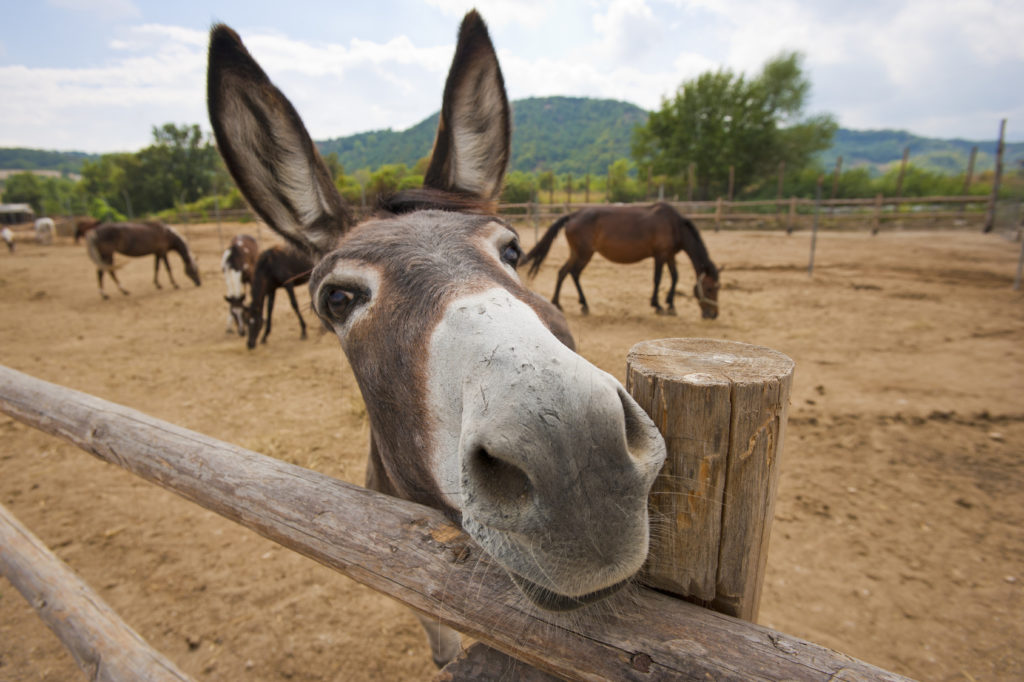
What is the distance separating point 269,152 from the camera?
2057mm

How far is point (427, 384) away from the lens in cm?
124

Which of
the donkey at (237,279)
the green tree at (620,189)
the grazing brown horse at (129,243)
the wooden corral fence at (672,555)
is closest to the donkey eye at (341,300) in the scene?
the wooden corral fence at (672,555)

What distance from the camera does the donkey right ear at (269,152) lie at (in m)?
1.88

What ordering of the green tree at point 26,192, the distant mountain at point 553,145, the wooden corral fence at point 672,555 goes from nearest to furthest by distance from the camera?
the wooden corral fence at point 672,555, the distant mountain at point 553,145, the green tree at point 26,192

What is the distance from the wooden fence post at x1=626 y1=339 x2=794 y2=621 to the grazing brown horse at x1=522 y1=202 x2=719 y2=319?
7.95 m

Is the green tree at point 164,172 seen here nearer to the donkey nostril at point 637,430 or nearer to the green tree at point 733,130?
the green tree at point 733,130

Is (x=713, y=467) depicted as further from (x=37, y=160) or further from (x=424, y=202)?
(x=37, y=160)

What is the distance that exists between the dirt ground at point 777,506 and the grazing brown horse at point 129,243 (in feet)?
14.8

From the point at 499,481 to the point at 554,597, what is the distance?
0.96 ft

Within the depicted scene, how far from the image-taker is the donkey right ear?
188 centimetres

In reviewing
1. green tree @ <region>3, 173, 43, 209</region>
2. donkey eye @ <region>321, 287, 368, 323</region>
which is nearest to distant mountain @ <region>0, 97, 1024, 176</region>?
donkey eye @ <region>321, 287, 368, 323</region>

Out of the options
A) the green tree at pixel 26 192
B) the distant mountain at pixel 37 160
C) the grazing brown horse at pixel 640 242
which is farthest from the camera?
the distant mountain at pixel 37 160

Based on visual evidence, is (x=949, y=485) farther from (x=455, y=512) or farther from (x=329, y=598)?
(x=329, y=598)

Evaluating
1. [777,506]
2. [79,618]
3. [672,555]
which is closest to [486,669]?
[672,555]
